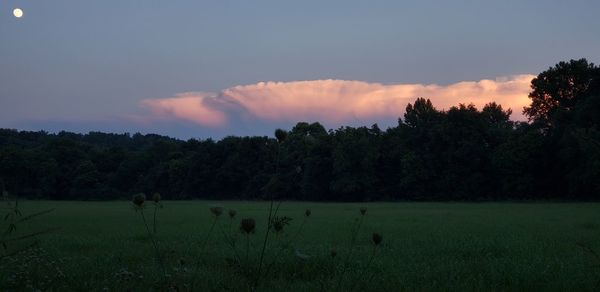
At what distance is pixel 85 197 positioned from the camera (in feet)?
240

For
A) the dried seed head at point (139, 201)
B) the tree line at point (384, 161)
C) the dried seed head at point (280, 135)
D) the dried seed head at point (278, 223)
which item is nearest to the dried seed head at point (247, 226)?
the dried seed head at point (278, 223)

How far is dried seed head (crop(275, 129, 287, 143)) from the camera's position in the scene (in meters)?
2.80

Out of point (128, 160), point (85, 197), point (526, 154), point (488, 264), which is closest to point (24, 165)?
point (85, 197)

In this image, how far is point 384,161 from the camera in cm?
6047

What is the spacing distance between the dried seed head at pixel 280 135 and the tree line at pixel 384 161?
24.1 metres

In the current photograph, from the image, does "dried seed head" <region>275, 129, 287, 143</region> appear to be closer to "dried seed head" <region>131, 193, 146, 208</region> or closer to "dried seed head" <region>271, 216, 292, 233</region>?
"dried seed head" <region>271, 216, 292, 233</region>

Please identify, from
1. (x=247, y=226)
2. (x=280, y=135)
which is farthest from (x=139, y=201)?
(x=280, y=135)

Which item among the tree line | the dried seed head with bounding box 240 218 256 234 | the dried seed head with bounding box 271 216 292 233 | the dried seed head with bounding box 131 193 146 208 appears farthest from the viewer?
the tree line

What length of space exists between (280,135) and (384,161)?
58.4m

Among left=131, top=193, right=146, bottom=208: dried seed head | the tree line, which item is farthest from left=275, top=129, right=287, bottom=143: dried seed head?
the tree line

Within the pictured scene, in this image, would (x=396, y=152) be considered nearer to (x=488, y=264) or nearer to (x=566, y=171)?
(x=566, y=171)

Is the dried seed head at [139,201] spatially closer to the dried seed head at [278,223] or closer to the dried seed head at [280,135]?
the dried seed head at [278,223]

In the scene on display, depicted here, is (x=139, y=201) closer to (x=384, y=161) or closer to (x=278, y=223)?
(x=278, y=223)

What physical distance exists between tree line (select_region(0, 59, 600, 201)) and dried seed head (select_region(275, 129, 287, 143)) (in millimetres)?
24108
